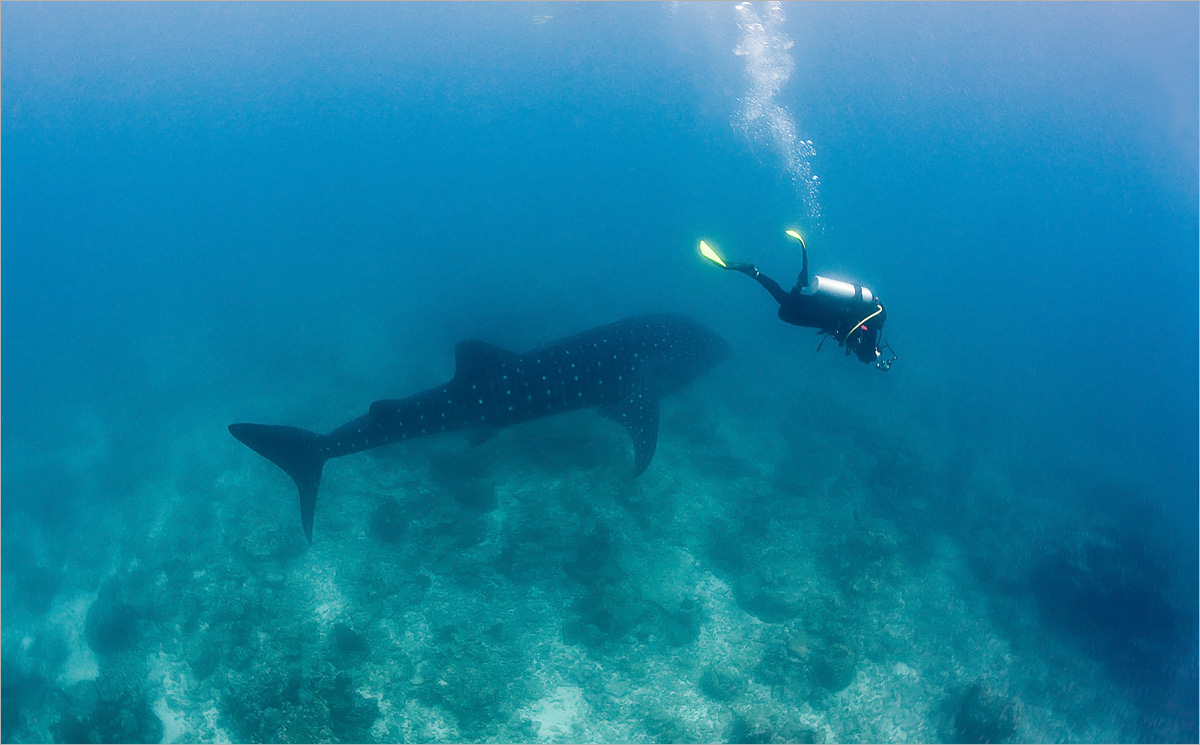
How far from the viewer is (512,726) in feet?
27.1

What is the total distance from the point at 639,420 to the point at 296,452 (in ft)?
21.6

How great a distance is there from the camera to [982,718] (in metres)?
8.98

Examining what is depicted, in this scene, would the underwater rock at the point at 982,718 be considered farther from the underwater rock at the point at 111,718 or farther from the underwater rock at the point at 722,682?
the underwater rock at the point at 111,718

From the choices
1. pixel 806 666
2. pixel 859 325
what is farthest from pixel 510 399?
pixel 806 666

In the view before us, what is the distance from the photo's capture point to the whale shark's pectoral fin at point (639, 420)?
1005cm

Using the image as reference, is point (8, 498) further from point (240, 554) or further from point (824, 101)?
point (824, 101)

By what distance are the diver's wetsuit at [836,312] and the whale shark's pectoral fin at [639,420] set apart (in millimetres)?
3395

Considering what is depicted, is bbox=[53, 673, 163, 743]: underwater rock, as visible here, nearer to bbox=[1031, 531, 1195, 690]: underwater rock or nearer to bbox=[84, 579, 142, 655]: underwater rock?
bbox=[84, 579, 142, 655]: underwater rock

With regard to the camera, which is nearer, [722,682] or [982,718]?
[722,682]

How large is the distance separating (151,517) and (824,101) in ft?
220

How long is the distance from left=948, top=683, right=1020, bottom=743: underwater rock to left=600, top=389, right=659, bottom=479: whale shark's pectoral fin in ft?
25.3

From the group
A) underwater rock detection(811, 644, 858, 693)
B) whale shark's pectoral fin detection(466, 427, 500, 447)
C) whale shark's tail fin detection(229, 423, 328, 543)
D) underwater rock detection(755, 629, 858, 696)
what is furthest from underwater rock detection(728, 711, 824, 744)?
whale shark's tail fin detection(229, 423, 328, 543)

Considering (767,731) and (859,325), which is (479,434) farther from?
(767,731)

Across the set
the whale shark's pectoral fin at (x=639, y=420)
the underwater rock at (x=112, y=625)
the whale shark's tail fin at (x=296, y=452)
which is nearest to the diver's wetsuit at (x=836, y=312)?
the whale shark's pectoral fin at (x=639, y=420)
